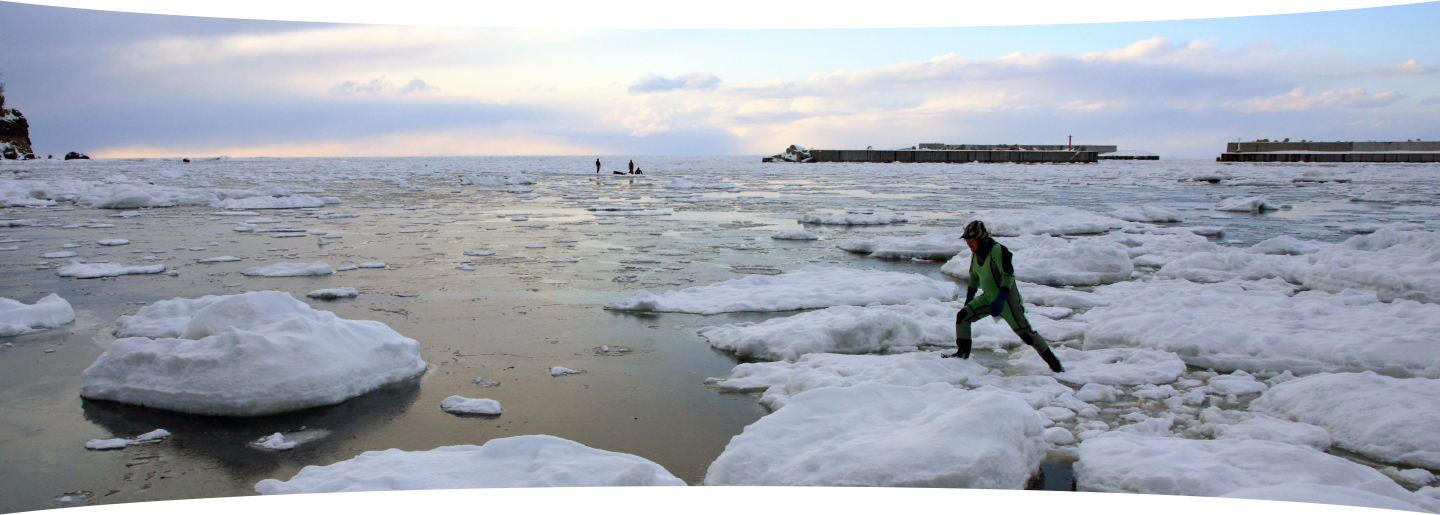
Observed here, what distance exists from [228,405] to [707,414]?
112 inches

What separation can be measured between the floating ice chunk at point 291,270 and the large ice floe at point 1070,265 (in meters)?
8.29

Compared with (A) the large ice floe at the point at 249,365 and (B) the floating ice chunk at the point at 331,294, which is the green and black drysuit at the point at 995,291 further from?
(B) the floating ice chunk at the point at 331,294

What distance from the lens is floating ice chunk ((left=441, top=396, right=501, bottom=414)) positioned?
16.2 feet

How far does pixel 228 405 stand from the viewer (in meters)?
4.81

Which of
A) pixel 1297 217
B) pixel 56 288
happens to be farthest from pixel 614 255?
pixel 1297 217

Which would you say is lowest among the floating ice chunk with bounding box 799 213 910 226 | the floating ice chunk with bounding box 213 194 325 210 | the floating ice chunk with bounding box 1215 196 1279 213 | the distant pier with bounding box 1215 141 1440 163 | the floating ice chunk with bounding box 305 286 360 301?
the floating ice chunk with bounding box 305 286 360 301

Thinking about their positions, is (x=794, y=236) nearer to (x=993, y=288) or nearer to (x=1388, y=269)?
(x=1388, y=269)

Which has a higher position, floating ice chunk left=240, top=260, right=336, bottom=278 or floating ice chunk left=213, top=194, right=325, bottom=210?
floating ice chunk left=213, top=194, right=325, bottom=210

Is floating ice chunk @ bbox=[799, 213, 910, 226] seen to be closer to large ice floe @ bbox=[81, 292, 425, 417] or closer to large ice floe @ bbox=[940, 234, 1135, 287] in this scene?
large ice floe @ bbox=[940, 234, 1135, 287]

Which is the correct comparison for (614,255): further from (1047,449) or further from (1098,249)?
(1047,449)

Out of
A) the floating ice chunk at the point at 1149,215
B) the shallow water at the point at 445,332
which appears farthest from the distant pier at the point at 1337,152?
the shallow water at the point at 445,332

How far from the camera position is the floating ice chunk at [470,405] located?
4938 mm

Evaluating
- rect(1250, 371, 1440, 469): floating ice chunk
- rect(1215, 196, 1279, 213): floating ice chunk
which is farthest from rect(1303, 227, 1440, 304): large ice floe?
rect(1215, 196, 1279, 213): floating ice chunk

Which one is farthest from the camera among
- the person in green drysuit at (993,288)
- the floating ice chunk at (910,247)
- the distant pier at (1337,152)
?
the distant pier at (1337,152)
